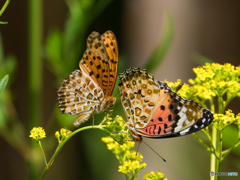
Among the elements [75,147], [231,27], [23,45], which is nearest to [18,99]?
[23,45]

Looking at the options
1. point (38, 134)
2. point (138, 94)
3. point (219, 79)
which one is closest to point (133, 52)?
point (219, 79)

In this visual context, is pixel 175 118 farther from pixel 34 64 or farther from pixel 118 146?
pixel 34 64

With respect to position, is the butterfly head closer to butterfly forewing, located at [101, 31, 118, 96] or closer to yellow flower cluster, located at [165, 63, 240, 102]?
butterfly forewing, located at [101, 31, 118, 96]

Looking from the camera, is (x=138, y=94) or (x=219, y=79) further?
(x=219, y=79)

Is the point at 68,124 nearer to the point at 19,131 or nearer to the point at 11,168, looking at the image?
the point at 19,131

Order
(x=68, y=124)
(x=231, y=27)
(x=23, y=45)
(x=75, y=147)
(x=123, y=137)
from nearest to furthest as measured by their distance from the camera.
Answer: (x=123, y=137) < (x=68, y=124) < (x=23, y=45) < (x=231, y=27) < (x=75, y=147)

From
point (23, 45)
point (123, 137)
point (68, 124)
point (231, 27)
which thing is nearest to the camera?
point (123, 137)

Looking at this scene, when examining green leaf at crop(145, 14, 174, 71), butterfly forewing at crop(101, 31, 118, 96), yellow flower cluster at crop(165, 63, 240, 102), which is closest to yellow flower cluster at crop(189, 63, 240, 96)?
yellow flower cluster at crop(165, 63, 240, 102)
